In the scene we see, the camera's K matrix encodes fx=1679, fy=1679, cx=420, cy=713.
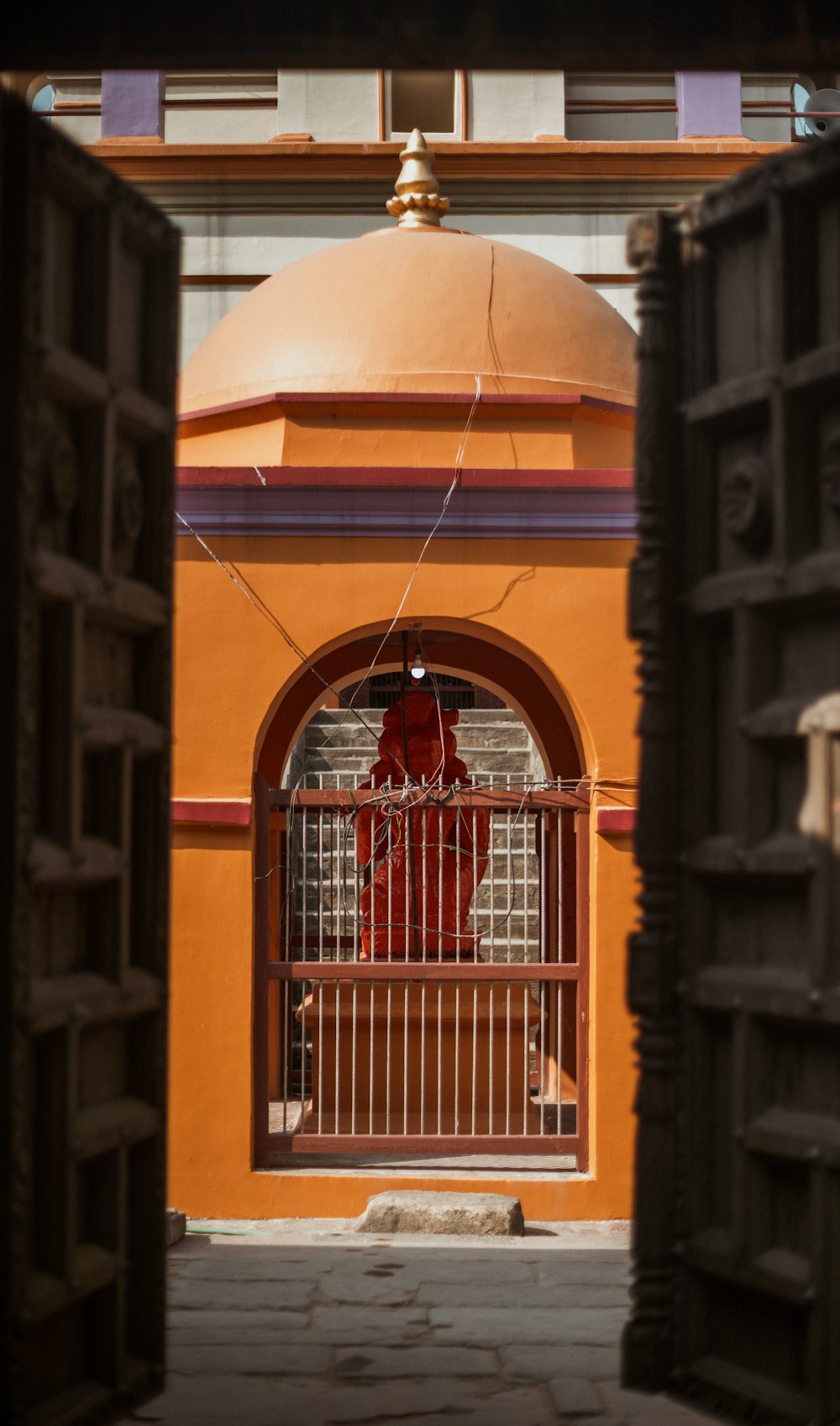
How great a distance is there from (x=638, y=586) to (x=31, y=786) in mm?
1839

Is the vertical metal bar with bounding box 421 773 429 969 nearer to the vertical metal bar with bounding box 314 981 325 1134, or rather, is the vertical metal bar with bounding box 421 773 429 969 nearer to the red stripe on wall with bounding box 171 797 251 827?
the vertical metal bar with bounding box 314 981 325 1134

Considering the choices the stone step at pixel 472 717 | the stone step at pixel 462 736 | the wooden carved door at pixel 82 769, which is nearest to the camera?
the wooden carved door at pixel 82 769

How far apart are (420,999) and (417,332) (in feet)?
14.2

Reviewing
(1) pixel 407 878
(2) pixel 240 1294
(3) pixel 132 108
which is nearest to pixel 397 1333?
(2) pixel 240 1294

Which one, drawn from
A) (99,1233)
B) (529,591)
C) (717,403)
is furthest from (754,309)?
(529,591)

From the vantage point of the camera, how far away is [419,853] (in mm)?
11477

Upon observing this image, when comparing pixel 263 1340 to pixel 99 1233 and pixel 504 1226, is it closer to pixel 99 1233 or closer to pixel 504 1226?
pixel 99 1233

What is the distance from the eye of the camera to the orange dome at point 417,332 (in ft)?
36.0

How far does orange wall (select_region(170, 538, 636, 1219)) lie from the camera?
9.27m

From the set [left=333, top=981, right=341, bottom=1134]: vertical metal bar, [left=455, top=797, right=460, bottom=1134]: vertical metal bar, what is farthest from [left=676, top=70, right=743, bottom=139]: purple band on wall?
[left=333, top=981, right=341, bottom=1134]: vertical metal bar

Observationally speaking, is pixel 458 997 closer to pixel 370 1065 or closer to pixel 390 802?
pixel 370 1065

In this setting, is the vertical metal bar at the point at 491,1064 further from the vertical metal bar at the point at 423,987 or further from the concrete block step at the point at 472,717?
the concrete block step at the point at 472,717

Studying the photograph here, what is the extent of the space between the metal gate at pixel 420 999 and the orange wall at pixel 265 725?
A: 191 mm

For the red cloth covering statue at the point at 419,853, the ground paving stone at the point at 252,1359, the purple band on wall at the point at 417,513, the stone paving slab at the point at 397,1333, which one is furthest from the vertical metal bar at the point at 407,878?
the ground paving stone at the point at 252,1359
